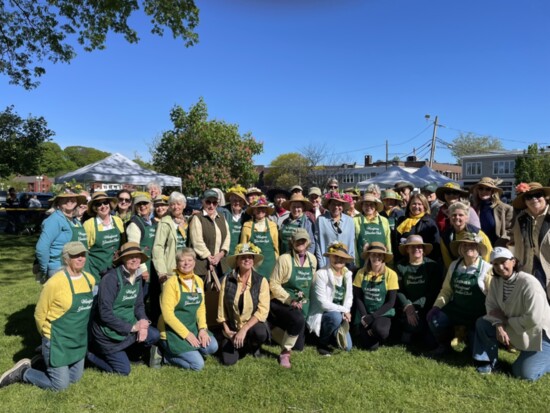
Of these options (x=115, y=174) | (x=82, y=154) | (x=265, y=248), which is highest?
(x=82, y=154)

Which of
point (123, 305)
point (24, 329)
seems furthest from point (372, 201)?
point (24, 329)

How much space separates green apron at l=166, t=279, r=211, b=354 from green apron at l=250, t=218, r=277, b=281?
1205 millimetres

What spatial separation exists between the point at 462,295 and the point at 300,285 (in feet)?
6.13

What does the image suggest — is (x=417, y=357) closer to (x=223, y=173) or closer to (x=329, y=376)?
(x=329, y=376)

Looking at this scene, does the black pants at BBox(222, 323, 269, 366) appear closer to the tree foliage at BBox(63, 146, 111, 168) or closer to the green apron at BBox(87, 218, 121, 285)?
the green apron at BBox(87, 218, 121, 285)

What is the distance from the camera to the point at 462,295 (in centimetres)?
478

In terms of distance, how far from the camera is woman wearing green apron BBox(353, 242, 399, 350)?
500 cm

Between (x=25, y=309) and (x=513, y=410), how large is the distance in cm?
672

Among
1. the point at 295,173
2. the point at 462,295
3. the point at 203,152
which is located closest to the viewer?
the point at 462,295

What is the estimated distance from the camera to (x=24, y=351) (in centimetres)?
486

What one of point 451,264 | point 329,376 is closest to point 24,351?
point 329,376

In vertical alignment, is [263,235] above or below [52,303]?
above

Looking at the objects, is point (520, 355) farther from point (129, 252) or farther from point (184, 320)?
point (129, 252)

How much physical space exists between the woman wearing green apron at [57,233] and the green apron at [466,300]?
444cm
